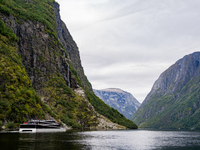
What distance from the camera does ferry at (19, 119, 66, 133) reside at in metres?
132

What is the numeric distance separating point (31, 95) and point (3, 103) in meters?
34.5

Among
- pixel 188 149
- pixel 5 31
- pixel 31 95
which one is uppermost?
Answer: pixel 5 31

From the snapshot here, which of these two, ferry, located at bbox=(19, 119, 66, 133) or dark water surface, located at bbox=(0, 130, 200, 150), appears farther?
ferry, located at bbox=(19, 119, 66, 133)

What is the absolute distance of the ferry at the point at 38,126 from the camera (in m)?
132

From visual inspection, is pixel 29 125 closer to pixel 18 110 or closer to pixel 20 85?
pixel 18 110

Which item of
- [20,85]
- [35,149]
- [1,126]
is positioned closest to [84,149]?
A: [35,149]

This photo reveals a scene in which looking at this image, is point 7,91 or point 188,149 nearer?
point 188,149

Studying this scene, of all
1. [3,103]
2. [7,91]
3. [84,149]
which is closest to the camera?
[84,149]

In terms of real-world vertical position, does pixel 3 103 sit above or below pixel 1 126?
above

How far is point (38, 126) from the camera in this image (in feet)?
470

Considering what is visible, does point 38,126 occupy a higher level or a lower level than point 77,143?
higher

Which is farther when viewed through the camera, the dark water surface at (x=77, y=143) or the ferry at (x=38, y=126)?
the ferry at (x=38, y=126)

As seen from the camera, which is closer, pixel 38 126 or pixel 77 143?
pixel 77 143

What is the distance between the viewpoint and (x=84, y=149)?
67500 mm
